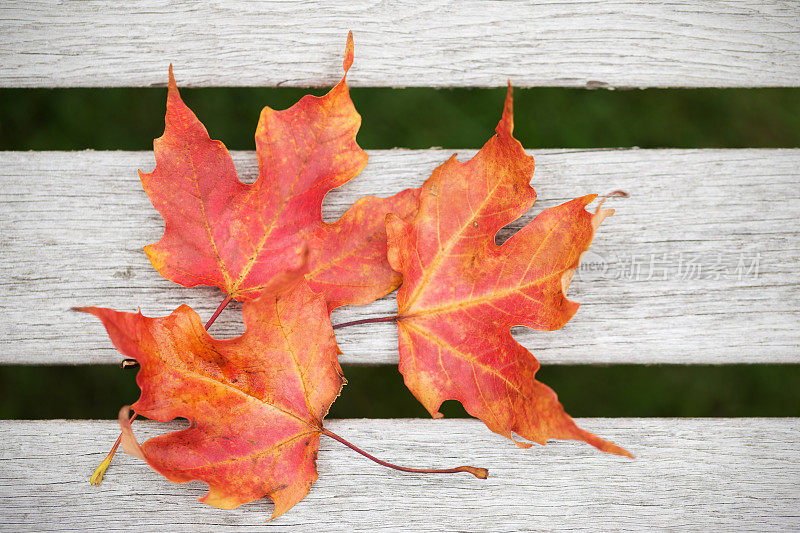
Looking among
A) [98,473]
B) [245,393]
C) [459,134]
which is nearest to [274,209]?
[245,393]

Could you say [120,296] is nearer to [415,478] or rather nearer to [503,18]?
[415,478]

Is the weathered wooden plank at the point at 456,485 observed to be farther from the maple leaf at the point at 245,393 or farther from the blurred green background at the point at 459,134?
the blurred green background at the point at 459,134

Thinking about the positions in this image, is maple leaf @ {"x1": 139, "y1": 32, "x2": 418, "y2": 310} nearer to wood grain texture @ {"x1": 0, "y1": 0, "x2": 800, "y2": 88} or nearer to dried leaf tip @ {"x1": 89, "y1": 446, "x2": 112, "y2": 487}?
wood grain texture @ {"x1": 0, "y1": 0, "x2": 800, "y2": 88}

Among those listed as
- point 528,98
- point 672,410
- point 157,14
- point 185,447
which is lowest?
point 672,410

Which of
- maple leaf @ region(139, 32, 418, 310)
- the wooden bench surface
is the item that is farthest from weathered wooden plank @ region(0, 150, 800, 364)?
maple leaf @ region(139, 32, 418, 310)

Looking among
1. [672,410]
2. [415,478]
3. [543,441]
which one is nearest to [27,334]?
[415,478]

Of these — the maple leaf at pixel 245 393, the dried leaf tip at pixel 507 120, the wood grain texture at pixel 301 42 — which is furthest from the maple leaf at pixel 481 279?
the wood grain texture at pixel 301 42
